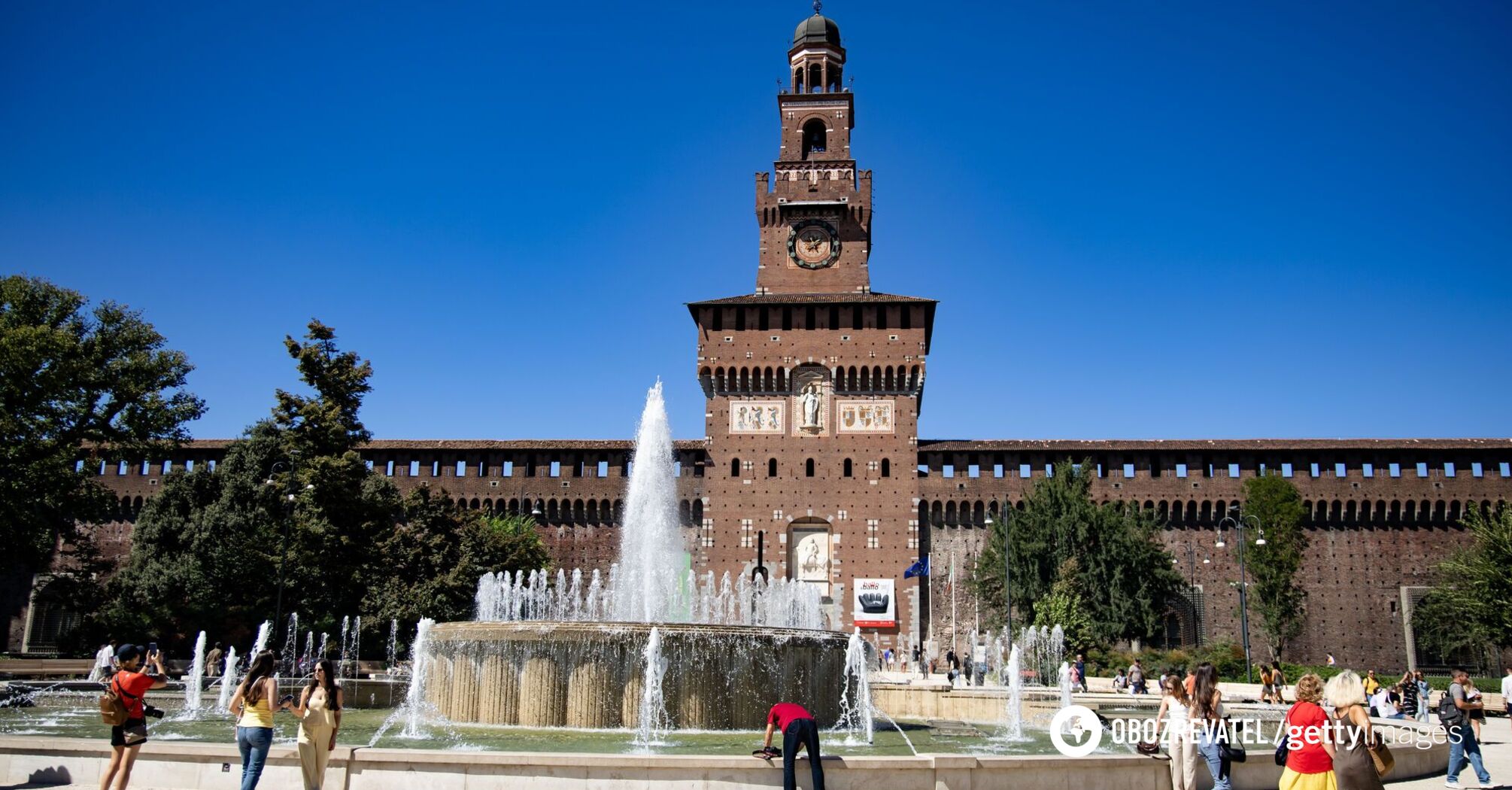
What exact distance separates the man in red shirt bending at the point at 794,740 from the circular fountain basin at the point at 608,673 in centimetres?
557

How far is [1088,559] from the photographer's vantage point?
38.1m

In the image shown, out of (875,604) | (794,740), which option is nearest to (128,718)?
(794,740)

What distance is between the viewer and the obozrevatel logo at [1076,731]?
1196cm

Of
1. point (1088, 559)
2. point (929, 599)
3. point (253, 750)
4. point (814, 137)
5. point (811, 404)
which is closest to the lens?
point (253, 750)

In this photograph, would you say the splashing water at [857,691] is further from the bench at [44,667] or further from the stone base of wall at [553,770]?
the bench at [44,667]

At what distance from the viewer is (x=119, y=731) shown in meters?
8.76

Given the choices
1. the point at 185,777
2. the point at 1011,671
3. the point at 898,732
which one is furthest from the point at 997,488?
the point at 185,777

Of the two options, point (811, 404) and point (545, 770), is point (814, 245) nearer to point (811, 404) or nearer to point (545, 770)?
point (811, 404)

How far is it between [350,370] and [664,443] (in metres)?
10.3

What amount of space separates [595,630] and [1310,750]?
9298 millimetres

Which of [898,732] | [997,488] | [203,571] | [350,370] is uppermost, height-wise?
[350,370]

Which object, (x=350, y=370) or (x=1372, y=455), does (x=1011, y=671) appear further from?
(x=1372, y=455)

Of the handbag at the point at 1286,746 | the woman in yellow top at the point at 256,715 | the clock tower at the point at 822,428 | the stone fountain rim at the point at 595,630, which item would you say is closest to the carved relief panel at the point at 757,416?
the clock tower at the point at 822,428

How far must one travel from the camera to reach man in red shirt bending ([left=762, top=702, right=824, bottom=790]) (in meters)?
8.68
